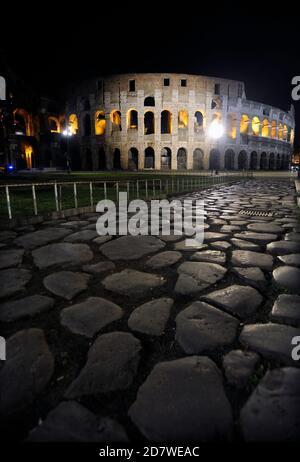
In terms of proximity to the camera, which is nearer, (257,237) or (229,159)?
(257,237)

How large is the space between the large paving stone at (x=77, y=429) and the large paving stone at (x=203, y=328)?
1.80 feet

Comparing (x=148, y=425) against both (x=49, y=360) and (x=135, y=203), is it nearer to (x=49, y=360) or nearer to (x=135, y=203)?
(x=49, y=360)

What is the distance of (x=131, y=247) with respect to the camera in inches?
124

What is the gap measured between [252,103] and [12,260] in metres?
45.3

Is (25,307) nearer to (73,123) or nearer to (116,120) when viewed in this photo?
(116,120)

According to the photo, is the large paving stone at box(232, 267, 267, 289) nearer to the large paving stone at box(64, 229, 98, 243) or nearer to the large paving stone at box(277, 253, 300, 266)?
the large paving stone at box(277, 253, 300, 266)

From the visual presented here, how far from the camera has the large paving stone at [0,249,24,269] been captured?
2.60 meters

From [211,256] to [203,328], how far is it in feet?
4.48

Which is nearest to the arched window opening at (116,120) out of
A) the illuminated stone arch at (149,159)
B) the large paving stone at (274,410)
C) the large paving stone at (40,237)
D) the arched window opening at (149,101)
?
the arched window opening at (149,101)

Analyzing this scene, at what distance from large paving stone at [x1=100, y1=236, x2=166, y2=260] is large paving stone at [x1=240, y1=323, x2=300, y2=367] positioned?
1551mm

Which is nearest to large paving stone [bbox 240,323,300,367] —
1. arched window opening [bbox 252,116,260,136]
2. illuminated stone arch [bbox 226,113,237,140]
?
illuminated stone arch [bbox 226,113,237,140]

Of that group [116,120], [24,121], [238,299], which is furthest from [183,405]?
[24,121]

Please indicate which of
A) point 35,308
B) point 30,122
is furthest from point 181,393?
point 30,122

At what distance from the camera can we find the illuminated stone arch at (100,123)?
3719 cm
